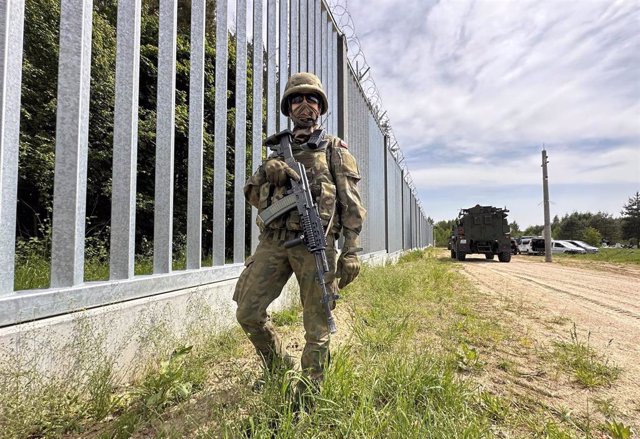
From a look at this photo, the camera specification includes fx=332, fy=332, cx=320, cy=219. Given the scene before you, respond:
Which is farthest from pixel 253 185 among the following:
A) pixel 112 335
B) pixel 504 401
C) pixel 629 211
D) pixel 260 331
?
pixel 629 211

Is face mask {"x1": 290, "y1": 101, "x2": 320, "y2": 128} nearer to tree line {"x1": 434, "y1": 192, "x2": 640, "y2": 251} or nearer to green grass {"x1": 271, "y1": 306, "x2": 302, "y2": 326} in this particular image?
green grass {"x1": 271, "y1": 306, "x2": 302, "y2": 326}

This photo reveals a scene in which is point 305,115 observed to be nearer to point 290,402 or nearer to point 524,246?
point 290,402

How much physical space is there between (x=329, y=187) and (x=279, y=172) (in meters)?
0.29

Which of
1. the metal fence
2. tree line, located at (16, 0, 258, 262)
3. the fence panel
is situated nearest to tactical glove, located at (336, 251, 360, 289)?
the metal fence

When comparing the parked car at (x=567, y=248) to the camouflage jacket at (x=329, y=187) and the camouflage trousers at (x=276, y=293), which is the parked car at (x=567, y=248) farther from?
the camouflage trousers at (x=276, y=293)

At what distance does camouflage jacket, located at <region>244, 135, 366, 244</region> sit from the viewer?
1.88 m

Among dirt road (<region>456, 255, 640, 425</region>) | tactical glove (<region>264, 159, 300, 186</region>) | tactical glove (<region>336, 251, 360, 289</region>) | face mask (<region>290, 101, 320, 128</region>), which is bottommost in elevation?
dirt road (<region>456, 255, 640, 425</region>)

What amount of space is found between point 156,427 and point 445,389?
4.82 feet

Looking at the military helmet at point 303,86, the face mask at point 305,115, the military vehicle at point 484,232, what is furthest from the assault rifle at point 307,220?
the military vehicle at point 484,232

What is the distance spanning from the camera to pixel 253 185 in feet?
6.61

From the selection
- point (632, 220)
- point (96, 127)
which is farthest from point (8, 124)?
point (632, 220)

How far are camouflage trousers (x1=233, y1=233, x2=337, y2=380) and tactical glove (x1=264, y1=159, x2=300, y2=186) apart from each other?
33cm

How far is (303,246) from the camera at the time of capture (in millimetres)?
1859

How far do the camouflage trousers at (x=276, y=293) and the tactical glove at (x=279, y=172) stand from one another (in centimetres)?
33
